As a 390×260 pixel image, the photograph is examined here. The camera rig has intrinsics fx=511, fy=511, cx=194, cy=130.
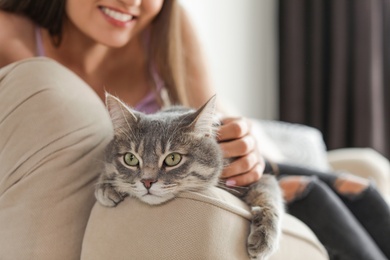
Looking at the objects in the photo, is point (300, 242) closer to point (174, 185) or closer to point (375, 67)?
point (174, 185)

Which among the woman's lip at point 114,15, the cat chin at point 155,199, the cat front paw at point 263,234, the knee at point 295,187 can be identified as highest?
the woman's lip at point 114,15

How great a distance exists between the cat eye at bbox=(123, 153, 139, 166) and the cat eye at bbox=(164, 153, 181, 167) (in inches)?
2.4

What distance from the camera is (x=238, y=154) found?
115 cm

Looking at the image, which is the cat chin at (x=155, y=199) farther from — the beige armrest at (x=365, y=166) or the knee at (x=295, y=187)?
the beige armrest at (x=365, y=166)

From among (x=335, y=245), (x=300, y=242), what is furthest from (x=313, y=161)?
(x=300, y=242)

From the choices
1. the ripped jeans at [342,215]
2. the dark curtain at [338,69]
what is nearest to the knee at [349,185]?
the ripped jeans at [342,215]

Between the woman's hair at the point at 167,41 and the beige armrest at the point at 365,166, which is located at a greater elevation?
the woman's hair at the point at 167,41

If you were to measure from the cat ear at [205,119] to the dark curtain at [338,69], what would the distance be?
2.41 m

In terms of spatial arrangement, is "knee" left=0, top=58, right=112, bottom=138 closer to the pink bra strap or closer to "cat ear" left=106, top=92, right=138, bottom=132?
"cat ear" left=106, top=92, right=138, bottom=132

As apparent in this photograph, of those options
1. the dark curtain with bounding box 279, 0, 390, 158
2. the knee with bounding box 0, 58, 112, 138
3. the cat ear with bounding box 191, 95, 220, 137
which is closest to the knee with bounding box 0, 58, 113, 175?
the knee with bounding box 0, 58, 112, 138

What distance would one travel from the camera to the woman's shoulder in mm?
1399

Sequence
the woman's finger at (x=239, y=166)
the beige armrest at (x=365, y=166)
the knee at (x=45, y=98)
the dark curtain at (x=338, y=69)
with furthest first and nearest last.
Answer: the dark curtain at (x=338, y=69)
the beige armrest at (x=365, y=166)
the woman's finger at (x=239, y=166)
the knee at (x=45, y=98)

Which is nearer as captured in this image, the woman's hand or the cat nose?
the cat nose

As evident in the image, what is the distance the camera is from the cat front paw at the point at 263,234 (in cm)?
90
